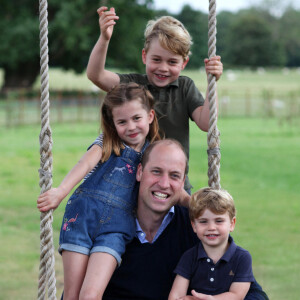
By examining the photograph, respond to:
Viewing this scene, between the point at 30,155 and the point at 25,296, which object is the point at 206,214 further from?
the point at 30,155

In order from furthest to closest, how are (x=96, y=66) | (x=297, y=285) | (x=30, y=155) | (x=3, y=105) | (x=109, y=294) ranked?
(x=3, y=105)
(x=30, y=155)
(x=297, y=285)
(x=96, y=66)
(x=109, y=294)

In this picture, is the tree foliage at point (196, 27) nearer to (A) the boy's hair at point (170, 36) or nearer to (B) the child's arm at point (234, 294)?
(A) the boy's hair at point (170, 36)

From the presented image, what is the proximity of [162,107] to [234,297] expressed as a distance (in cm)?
113

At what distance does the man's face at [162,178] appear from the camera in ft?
9.24

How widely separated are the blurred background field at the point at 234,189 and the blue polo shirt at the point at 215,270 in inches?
50.3

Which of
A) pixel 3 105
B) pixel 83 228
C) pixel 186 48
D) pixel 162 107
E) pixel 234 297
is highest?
pixel 186 48

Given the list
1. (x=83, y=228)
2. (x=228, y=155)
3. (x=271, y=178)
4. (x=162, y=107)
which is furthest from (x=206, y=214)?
(x=228, y=155)

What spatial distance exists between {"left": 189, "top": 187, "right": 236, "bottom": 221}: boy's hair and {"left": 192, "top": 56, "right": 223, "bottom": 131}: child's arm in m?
0.52

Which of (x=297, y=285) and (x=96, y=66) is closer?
(x=96, y=66)

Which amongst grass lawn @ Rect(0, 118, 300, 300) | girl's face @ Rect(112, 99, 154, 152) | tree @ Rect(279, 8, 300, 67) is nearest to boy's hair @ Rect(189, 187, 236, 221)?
girl's face @ Rect(112, 99, 154, 152)

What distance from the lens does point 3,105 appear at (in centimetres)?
2942

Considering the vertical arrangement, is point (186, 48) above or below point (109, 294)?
above

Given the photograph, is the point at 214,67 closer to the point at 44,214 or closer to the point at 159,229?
the point at 159,229

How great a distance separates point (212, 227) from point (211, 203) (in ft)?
0.34
